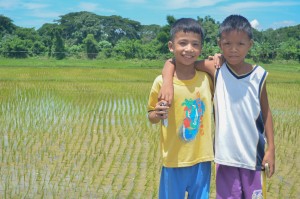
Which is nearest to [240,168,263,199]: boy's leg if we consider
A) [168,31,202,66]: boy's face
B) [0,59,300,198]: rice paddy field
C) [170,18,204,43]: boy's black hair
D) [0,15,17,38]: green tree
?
[168,31,202,66]: boy's face

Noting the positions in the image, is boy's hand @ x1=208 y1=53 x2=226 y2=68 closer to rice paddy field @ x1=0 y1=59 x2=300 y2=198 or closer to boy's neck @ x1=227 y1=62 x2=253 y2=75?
boy's neck @ x1=227 y1=62 x2=253 y2=75

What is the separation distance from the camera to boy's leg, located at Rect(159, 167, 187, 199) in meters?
1.97

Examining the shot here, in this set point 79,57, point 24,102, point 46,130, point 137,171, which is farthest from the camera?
point 79,57

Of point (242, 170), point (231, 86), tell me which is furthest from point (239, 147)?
point (231, 86)

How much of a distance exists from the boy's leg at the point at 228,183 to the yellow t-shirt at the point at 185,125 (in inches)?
3.7

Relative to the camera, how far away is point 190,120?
1956 mm

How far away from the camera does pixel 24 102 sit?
882 centimetres

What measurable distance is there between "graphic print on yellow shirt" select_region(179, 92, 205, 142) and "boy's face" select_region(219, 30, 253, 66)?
227 mm

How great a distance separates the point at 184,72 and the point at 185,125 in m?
0.25

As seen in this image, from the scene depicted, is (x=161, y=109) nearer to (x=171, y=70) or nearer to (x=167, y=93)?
(x=167, y=93)

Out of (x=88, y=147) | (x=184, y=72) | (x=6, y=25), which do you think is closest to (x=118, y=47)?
(x=6, y=25)

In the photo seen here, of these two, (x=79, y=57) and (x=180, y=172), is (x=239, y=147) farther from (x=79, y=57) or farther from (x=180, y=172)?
(x=79, y=57)

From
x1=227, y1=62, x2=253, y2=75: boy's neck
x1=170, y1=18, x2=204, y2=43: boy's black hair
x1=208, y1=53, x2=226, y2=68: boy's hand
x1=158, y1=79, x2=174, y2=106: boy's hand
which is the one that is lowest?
x1=158, y1=79, x2=174, y2=106: boy's hand

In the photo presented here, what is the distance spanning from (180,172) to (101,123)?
5.00 m
